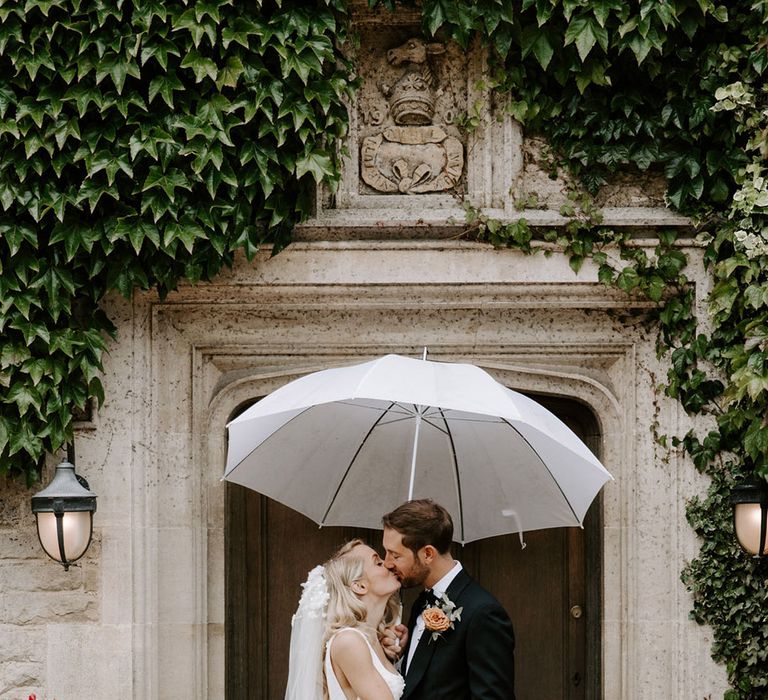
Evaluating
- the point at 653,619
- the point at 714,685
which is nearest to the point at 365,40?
the point at 653,619

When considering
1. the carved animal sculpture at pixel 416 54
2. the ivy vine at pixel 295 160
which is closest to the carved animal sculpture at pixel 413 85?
the carved animal sculpture at pixel 416 54

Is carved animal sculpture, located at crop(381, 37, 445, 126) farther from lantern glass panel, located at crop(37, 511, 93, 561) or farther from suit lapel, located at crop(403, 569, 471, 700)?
lantern glass panel, located at crop(37, 511, 93, 561)

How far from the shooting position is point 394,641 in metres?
3.98

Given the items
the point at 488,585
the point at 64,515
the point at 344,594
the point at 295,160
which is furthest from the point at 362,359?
the point at 64,515

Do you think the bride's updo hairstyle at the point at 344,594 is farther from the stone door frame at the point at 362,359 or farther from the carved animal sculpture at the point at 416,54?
the carved animal sculpture at the point at 416,54

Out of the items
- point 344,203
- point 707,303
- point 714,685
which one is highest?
point 344,203

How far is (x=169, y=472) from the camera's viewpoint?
4836mm

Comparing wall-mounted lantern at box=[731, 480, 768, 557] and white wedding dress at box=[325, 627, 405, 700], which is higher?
wall-mounted lantern at box=[731, 480, 768, 557]

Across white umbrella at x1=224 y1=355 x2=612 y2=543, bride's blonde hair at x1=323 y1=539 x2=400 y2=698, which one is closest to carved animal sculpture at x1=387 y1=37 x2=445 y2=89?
white umbrella at x1=224 y1=355 x2=612 y2=543

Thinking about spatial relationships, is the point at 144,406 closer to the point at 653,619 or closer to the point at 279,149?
the point at 279,149

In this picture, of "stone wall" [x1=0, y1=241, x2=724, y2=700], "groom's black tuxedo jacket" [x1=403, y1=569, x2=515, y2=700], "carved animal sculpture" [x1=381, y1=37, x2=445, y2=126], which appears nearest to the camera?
"groom's black tuxedo jacket" [x1=403, y1=569, x2=515, y2=700]

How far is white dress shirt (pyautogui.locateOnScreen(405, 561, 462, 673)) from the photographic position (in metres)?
3.84

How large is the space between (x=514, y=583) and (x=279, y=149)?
227cm

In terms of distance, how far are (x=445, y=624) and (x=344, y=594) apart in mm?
410
